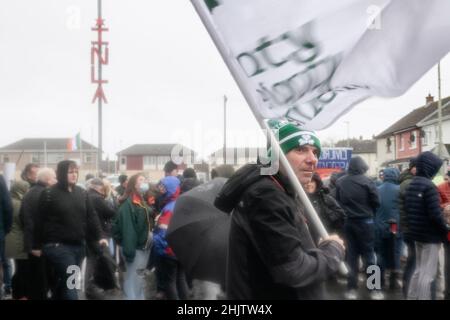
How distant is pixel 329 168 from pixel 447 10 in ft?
21.5

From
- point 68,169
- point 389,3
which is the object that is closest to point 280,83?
point 389,3

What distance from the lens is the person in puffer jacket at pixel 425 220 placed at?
5.02m

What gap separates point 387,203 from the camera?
21.8ft

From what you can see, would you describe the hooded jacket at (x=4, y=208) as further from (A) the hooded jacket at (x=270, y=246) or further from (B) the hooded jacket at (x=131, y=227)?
(A) the hooded jacket at (x=270, y=246)

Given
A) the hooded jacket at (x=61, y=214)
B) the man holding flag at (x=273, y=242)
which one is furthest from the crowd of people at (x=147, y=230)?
the man holding flag at (x=273, y=242)

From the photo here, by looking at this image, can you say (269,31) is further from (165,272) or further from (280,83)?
(165,272)

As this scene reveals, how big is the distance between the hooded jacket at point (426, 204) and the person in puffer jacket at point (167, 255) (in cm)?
213

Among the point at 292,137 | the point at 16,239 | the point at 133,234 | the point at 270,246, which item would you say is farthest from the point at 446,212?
the point at 16,239

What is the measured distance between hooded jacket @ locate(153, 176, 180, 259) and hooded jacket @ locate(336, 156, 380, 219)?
1796 mm

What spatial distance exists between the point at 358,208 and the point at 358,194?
0.48 ft

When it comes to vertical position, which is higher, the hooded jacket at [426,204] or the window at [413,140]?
the window at [413,140]

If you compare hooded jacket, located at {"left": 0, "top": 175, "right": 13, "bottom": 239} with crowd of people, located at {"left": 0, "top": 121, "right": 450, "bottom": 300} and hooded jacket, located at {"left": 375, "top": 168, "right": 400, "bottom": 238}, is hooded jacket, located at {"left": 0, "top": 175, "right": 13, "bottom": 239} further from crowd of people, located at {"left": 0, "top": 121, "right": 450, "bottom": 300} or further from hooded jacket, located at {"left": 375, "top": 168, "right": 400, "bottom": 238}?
hooded jacket, located at {"left": 375, "top": 168, "right": 400, "bottom": 238}

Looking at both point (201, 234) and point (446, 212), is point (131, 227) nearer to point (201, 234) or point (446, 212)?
point (201, 234)
